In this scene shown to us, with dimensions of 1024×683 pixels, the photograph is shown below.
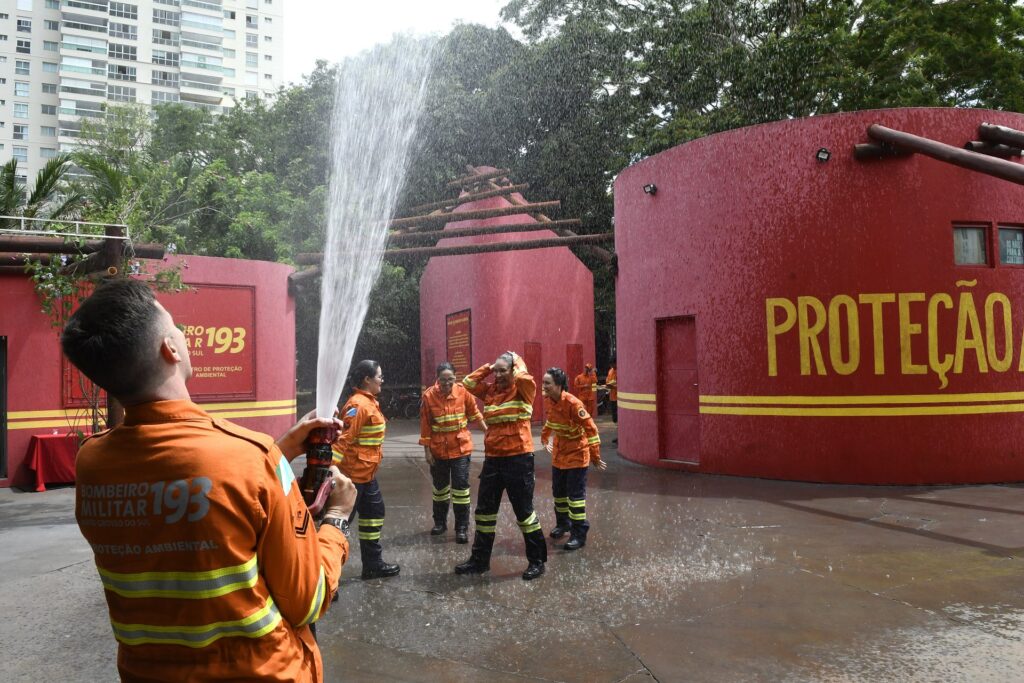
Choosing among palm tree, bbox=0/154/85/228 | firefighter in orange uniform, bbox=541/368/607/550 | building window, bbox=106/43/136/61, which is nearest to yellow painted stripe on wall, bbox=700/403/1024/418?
firefighter in orange uniform, bbox=541/368/607/550

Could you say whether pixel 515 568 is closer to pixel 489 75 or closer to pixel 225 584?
pixel 225 584

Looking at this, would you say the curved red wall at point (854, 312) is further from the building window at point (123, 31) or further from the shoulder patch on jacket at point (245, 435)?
the building window at point (123, 31)

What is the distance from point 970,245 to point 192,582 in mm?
11902

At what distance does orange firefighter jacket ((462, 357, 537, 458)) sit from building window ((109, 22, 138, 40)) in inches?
2917

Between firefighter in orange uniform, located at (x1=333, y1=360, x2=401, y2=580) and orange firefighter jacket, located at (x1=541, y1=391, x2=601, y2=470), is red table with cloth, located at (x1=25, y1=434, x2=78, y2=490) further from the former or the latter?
orange firefighter jacket, located at (x1=541, y1=391, x2=601, y2=470)

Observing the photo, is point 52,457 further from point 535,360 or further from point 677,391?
point 535,360

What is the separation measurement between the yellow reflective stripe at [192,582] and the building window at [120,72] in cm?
7697

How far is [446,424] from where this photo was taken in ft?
26.0

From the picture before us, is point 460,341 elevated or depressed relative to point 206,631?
elevated

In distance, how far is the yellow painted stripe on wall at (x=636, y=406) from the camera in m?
12.8

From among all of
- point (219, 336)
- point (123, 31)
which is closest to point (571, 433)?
point (219, 336)

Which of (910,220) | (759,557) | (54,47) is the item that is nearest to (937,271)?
(910,220)

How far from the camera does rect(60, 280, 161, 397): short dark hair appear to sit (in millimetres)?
1670

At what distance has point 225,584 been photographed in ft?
5.40
